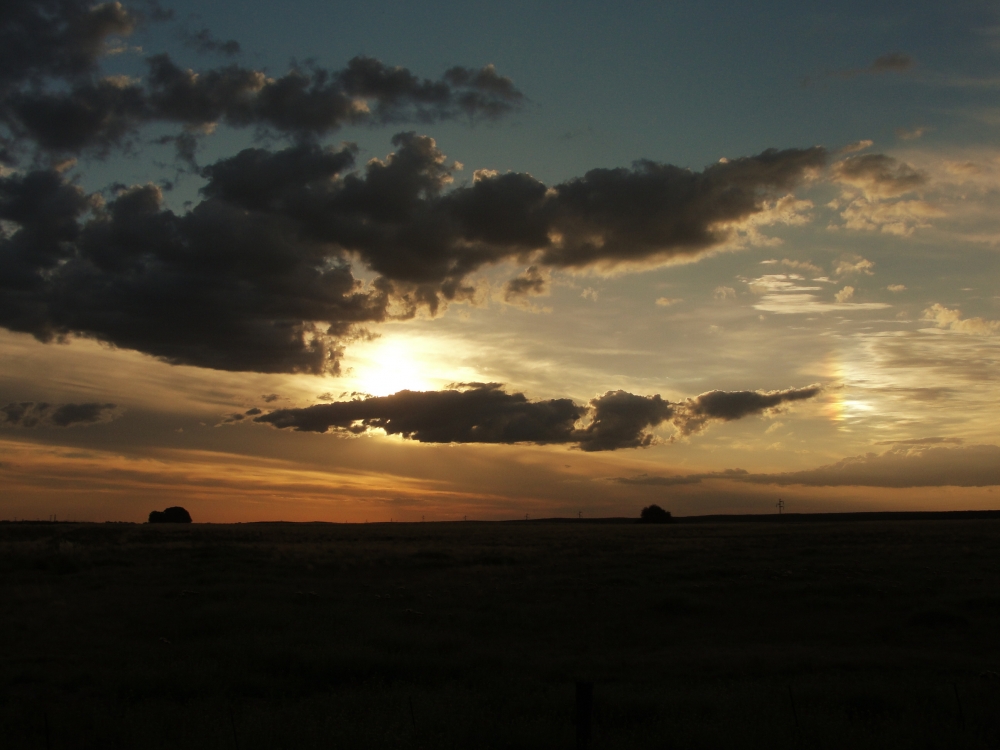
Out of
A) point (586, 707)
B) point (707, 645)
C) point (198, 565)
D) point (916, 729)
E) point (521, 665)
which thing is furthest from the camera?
point (198, 565)

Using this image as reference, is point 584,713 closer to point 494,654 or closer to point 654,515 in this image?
point 494,654

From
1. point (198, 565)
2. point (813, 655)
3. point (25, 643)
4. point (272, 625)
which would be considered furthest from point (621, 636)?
point (198, 565)

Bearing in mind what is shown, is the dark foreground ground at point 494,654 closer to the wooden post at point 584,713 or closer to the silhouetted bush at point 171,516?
the wooden post at point 584,713

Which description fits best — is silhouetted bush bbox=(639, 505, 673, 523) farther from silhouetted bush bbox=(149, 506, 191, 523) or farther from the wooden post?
the wooden post

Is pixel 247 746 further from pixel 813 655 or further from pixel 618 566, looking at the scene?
pixel 618 566

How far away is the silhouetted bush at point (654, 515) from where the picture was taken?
6496 inches

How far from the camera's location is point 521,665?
64.3 feet

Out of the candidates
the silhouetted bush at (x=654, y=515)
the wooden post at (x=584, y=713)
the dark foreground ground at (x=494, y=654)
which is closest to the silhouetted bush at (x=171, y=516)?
the silhouetted bush at (x=654, y=515)

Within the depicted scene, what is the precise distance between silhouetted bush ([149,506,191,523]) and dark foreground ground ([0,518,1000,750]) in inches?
4783

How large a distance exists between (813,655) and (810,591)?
11.8 metres

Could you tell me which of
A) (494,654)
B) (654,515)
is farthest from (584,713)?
(654,515)

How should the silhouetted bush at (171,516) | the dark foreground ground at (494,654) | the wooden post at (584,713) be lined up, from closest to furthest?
the wooden post at (584,713)
the dark foreground ground at (494,654)
the silhouetted bush at (171,516)

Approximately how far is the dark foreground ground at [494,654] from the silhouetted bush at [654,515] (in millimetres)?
124199

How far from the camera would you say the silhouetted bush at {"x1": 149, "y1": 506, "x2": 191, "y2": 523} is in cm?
15475
